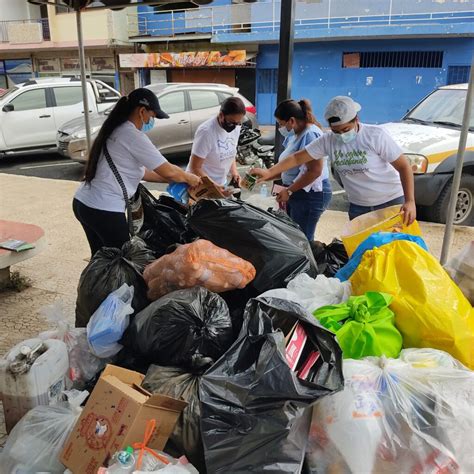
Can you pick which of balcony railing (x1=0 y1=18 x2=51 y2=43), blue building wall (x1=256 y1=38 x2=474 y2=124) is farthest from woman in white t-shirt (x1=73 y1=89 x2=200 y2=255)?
balcony railing (x1=0 y1=18 x2=51 y2=43)

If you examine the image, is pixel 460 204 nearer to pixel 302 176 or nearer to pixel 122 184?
pixel 302 176

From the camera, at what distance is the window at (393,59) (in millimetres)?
16219

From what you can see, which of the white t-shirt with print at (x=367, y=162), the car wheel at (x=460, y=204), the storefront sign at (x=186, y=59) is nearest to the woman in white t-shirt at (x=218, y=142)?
the white t-shirt with print at (x=367, y=162)

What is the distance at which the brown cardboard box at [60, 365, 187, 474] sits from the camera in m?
1.74

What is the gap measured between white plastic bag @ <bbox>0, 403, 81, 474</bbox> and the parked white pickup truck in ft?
30.9

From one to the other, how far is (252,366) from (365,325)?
502 millimetres

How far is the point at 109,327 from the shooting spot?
2.14m

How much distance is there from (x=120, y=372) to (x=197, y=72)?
19.6 m

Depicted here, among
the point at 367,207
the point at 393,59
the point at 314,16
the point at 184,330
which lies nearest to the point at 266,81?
the point at 314,16

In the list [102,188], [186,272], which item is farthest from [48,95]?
[186,272]

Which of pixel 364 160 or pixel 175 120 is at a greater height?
pixel 364 160

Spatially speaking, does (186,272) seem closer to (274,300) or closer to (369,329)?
(274,300)

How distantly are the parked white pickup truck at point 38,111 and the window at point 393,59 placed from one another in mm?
9785

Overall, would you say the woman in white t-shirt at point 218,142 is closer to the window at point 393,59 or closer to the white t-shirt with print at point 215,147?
the white t-shirt with print at point 215,147
